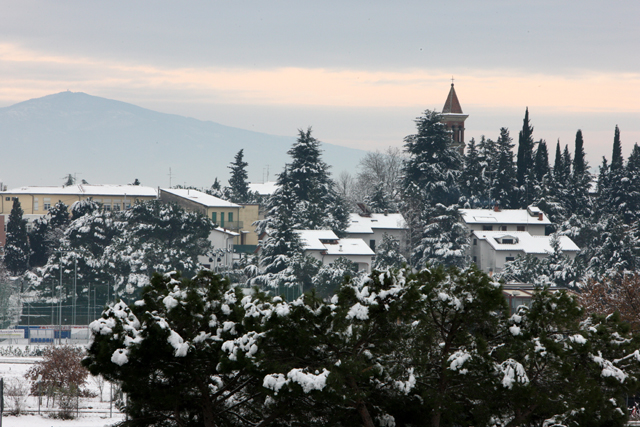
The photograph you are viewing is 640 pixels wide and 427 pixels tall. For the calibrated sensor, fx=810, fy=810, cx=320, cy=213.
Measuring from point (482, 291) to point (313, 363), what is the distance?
3.05 metres

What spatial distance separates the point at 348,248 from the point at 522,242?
15.1 m

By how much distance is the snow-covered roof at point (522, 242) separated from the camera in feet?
216

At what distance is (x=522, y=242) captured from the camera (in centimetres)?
6781

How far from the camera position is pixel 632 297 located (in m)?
29.5

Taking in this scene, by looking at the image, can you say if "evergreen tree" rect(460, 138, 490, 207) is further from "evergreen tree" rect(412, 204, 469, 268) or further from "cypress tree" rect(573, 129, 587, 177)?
"evergreen tree" rect(412, 204, 469, 268)

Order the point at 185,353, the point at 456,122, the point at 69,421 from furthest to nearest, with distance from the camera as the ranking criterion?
the point at 456,122 → the point at 69,421 → the point at 185,353

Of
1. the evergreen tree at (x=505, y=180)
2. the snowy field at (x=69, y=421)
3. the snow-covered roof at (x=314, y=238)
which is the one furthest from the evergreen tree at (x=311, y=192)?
the snowy field at (x=69, y=421)

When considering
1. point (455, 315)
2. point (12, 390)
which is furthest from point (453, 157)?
point (455, 315)

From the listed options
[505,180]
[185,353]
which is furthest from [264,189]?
[185,353]

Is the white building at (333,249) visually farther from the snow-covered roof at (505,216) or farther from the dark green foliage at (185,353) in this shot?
the dark green foliage at (185,353)

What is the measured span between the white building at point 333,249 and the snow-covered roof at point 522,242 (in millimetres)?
10825

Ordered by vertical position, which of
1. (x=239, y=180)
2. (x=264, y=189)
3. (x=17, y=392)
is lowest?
(x=17, y=392)

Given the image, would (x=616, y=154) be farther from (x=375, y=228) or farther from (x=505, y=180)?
(x=375, y=228)

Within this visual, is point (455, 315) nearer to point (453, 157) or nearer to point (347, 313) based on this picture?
point (347, 313)
